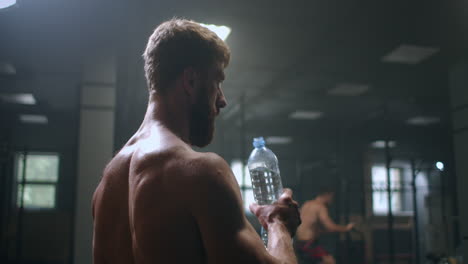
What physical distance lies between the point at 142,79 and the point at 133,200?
4.07 metres

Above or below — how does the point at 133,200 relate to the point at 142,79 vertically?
below

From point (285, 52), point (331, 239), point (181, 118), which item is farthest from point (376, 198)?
point (181, 118)

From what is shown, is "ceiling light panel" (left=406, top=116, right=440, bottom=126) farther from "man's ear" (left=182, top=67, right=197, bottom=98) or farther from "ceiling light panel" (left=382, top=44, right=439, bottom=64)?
"man's ear" (left=182, top=67, right=197, bottom=98)

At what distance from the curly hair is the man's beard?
9 cm

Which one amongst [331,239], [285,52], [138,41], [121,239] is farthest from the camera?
[331,239]

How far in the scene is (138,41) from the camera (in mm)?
4535

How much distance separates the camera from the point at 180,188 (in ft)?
2.88

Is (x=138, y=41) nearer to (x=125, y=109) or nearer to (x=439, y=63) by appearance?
(x=125, y=109)

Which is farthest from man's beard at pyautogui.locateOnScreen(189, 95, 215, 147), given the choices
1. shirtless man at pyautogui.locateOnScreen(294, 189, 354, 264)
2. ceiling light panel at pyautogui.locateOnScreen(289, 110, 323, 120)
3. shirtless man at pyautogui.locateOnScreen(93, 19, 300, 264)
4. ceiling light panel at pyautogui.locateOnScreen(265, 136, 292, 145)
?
ceiling light panel at pyautogui.locateOnScreen(265, 136, 292, 145)

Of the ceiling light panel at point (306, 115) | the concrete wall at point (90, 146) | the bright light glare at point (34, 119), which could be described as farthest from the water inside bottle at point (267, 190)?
the bright light glare at point (34, 119)

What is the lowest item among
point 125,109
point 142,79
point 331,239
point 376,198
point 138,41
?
point 331,239

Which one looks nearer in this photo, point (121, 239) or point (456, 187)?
point (121, 239)

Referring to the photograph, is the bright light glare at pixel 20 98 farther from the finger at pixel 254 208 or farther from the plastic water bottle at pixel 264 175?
the finger at pixel 254 208

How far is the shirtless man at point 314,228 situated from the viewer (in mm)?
5001
